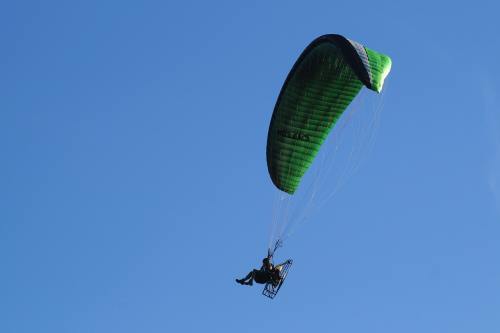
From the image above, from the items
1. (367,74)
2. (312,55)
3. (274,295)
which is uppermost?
(312,55)

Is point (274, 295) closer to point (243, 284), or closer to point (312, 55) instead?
point (243, 284)

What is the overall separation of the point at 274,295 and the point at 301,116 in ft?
16.8

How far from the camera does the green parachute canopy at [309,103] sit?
140 feet

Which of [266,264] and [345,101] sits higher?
[345,101]

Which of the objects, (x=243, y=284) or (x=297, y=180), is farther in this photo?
(x=297, y=180)

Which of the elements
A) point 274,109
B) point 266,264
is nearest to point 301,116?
point 274,109

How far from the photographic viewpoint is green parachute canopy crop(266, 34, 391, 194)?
42812mm

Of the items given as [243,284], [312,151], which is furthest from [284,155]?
[243,284]

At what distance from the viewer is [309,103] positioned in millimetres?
44125

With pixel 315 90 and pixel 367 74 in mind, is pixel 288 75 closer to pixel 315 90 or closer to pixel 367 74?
pixel 315 90

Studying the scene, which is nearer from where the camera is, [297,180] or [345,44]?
[345,44]

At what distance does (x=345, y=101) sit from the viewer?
44500mm

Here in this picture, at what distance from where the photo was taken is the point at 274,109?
1766 inches

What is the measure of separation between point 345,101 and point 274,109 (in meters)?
2.00
